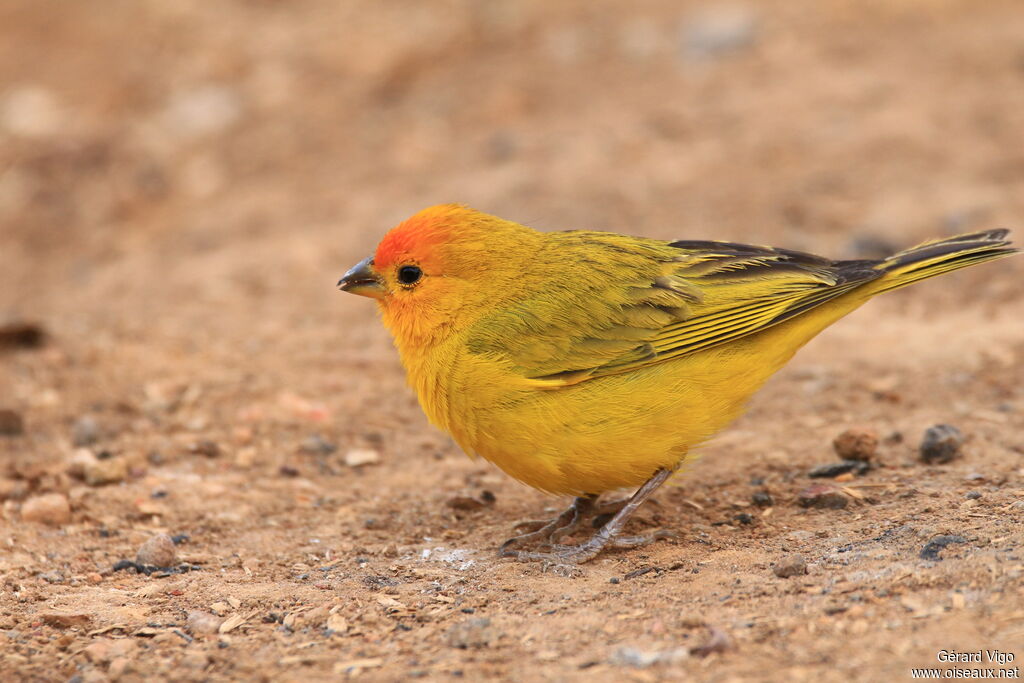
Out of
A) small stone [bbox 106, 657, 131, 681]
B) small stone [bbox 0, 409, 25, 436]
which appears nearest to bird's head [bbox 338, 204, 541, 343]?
small stone [bbox 106, 657, 131, 681]

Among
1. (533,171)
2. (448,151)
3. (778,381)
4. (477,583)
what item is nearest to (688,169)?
(533,171)

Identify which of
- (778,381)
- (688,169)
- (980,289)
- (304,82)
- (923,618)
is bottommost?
(923,618)

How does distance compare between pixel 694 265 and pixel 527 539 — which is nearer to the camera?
pixel 527 539

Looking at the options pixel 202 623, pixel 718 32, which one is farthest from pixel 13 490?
pixel 718 32

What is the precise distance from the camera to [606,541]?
14.5 ft

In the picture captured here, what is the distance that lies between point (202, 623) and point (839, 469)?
2.74 metres

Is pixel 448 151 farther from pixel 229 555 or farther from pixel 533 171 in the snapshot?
pixel 229 555

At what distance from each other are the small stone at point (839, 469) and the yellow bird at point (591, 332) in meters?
0.65

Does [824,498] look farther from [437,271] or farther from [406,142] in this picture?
[406,142]

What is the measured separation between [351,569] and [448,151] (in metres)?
5.53

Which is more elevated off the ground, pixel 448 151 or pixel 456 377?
pixel 448 151

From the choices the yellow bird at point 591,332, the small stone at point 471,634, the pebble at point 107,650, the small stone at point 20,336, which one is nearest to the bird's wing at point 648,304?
Answer: the yellow bird at point 591,332

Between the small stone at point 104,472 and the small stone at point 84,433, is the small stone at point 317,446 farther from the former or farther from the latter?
the small stone at point 84,433

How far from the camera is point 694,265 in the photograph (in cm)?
482
